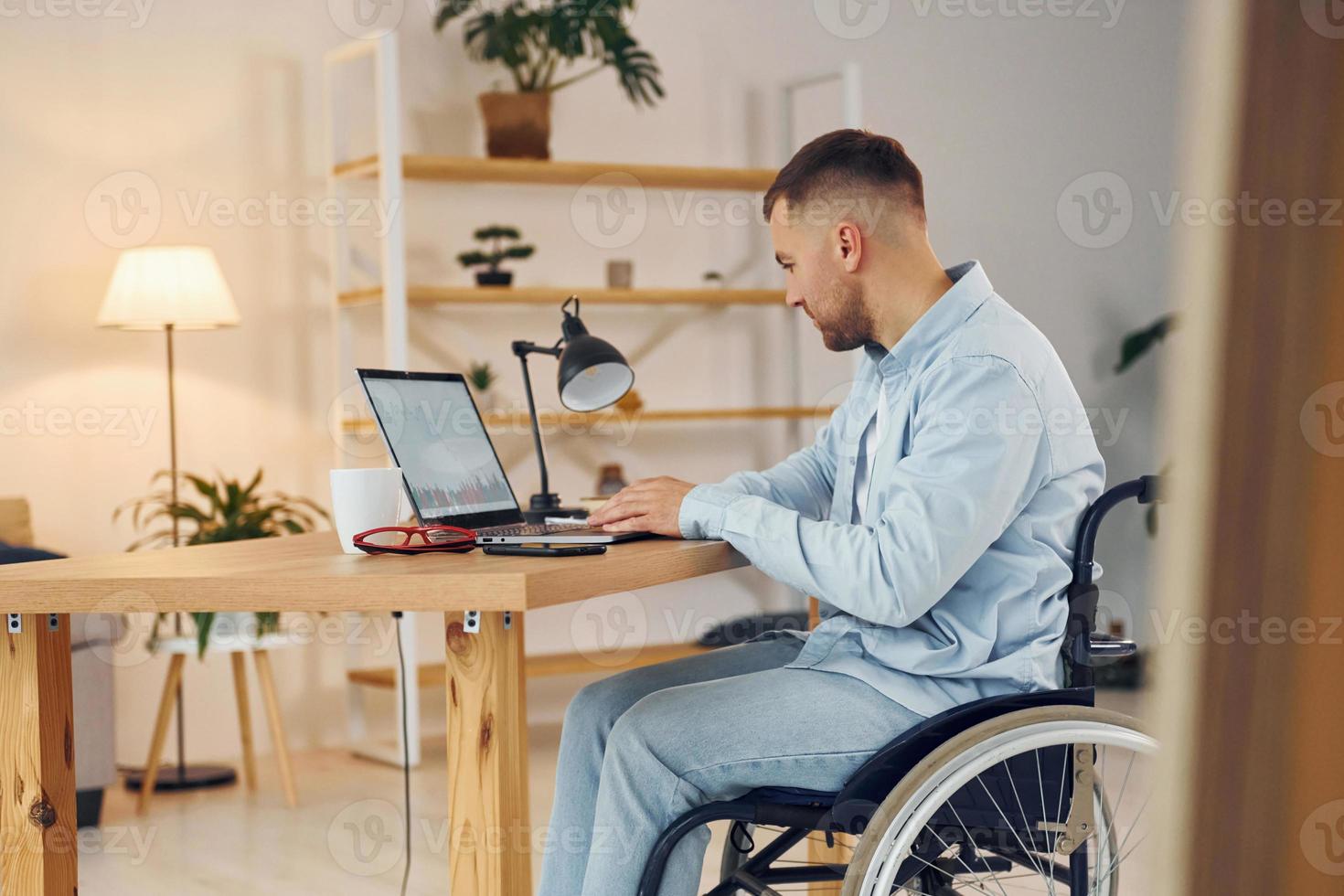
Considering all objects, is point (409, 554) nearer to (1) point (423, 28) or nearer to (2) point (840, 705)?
(2) point (840, 705)

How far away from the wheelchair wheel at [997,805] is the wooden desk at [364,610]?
33 cm

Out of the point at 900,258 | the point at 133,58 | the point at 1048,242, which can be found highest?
the point at 133,58

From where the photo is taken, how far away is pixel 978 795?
1.33 m

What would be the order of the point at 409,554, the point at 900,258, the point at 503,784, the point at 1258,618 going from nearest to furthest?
1. the point at 1258,618
2. the point at 503,784
3. the point at 409,554
4. the point at 900,258

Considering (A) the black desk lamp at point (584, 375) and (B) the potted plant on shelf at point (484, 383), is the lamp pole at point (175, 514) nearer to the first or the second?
(B) the potted plant on shelf at point (484, 383)

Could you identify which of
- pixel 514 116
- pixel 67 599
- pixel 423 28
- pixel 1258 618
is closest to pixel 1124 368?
pixel 514 116

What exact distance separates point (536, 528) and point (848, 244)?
0.52 meters

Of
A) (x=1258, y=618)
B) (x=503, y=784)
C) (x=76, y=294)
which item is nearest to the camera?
(x=1258, y=618)

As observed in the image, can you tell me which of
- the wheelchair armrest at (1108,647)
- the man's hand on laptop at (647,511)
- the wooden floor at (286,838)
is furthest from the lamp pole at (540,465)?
the wooden floor at (286,838)

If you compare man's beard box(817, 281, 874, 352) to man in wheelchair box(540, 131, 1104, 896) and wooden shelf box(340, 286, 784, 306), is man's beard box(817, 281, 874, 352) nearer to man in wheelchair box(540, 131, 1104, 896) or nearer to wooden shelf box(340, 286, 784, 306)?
man in wheelchair box(540, 131, 1104, 896)

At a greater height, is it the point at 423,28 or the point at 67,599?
the point at 423,28

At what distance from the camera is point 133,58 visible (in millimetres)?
3957

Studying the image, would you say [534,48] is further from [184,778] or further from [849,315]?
[849,315]

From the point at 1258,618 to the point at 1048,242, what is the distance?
5.23 m
